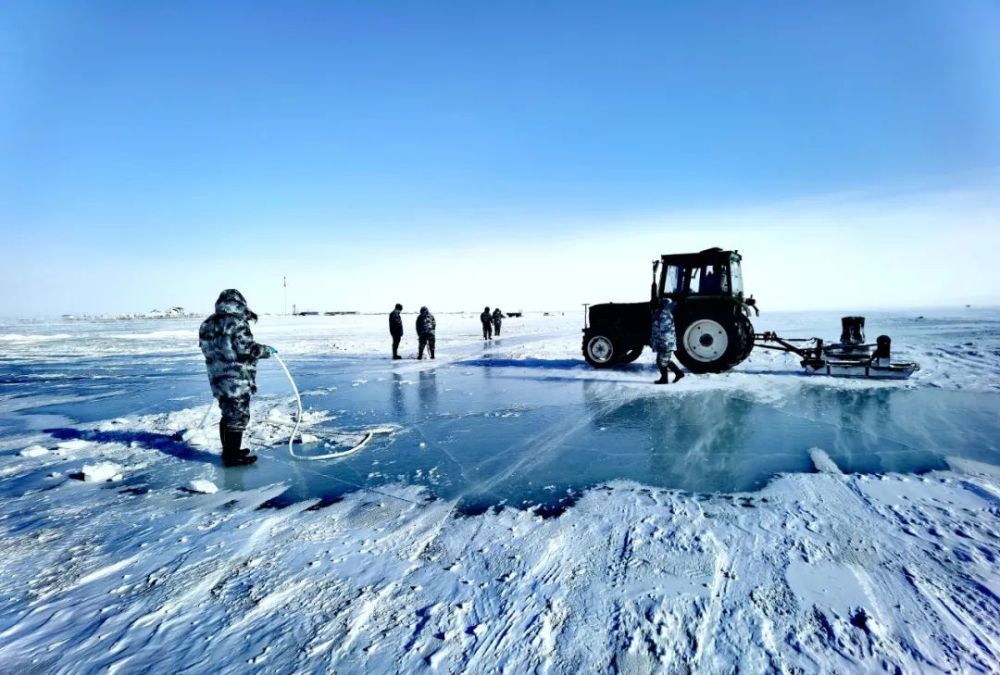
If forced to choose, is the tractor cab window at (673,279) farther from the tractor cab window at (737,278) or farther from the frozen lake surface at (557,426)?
the frozen lake surface at (557,426)

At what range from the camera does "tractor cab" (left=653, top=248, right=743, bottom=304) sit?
9.04m

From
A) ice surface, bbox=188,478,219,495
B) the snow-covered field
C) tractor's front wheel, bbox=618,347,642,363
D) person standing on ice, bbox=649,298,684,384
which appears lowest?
the snow-covered field

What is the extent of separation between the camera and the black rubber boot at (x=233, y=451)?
4594 millimetres

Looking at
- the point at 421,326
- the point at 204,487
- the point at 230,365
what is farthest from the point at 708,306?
the point at 204,487

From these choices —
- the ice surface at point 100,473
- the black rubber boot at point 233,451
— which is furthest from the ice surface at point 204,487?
the ice surface at point 100,473

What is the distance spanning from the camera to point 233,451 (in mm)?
4613

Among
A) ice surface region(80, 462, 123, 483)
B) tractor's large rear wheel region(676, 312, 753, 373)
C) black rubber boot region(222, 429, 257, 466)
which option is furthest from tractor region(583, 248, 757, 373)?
ice surface region(80, 462, 123, 483)

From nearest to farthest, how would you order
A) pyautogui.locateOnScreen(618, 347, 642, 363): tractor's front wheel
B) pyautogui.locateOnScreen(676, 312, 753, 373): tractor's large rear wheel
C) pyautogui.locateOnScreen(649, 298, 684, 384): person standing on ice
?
pyautogui.locateOnScreen(649, 298, 684, 384): person standing on ice → pyautogui.locateOnScreen(676, 312, 753, 373): tractor's large rear wheel → pyautogui.locateOnScreen(618, 347, 642, 363): tractor's front wheel

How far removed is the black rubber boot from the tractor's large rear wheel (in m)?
7.90

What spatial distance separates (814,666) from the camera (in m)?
1.80

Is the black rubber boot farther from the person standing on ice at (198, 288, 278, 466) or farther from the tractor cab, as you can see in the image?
the tractor cab

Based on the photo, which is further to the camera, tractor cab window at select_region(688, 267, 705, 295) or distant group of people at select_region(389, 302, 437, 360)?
distant group of people at select_region(389, 302, 437, 360)

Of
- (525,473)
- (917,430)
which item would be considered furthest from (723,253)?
(525,473)

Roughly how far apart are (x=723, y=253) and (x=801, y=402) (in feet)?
11.2
